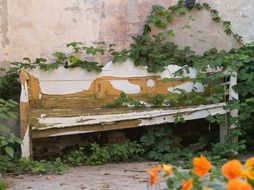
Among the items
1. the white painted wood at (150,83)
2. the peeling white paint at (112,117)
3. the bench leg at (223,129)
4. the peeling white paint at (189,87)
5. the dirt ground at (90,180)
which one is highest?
the white painted wood at (150,83)

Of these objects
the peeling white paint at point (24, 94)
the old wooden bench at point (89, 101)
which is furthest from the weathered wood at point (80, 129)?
the peeling white paint at point (24, 94)

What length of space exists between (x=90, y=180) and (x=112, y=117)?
47.7 inches

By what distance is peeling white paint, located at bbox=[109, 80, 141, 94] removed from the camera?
5770 mm

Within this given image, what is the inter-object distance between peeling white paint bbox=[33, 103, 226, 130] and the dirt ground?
526 mm

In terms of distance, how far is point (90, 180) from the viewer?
4305mm

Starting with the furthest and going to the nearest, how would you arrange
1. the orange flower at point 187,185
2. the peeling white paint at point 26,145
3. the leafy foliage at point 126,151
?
the leafy foliage at point 126,151 < the peeling white paint at point 26,145 < the orange flower at point 187,185

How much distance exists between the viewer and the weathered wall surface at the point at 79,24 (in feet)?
19.2

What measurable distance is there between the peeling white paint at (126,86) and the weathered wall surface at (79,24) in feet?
2.02

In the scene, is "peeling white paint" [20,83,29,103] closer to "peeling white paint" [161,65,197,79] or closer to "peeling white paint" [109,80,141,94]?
"peeling white paint" [109,80,141,94]

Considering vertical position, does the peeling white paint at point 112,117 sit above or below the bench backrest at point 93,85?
below

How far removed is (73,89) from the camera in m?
5.68

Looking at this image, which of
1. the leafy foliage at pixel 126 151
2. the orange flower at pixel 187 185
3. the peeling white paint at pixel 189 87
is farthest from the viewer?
the peeling white paint at pixel 189 87

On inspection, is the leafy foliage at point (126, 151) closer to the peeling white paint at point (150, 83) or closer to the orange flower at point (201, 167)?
the peeling white paint at point (150, 83)

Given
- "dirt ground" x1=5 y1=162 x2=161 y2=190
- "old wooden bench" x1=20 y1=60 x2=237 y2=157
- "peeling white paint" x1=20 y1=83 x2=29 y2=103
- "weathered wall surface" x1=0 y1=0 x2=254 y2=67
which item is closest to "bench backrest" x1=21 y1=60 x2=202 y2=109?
"old wooden bench" x1=20 y1=60 x2=237 y2=157
